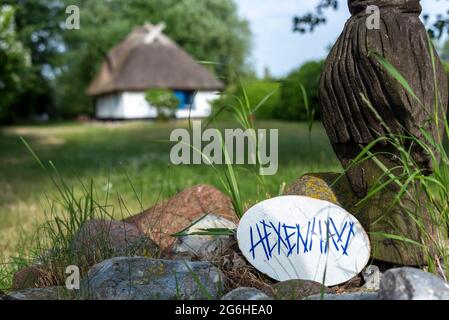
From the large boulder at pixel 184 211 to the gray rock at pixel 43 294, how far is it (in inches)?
39.3

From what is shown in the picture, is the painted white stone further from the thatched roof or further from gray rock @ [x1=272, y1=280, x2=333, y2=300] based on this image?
the thatched roof

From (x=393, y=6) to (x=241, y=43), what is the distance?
32.7m

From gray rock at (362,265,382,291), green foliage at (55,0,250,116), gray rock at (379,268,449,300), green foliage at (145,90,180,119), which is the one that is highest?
green foliage at (55,0,250,116)

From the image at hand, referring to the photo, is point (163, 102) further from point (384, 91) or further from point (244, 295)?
point (244, 295)

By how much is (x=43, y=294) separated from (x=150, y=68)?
27.3m

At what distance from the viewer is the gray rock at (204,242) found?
10.2 feet

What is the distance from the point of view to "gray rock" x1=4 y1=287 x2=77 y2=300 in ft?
8.11

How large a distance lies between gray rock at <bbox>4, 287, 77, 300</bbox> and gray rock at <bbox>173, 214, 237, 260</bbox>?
2.48 ft

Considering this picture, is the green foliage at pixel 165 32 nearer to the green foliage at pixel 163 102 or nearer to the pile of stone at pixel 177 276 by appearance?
the green foliage at pixel 163 102

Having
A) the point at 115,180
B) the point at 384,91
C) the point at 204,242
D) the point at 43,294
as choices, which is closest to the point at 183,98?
the point at 115,180

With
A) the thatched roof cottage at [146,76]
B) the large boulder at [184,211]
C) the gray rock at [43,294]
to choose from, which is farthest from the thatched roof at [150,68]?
the gray rock at [43,294]

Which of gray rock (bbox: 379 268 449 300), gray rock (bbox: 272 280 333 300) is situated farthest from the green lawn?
gray rock (bbox: 379 268 449 300)

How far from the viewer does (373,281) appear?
2771mm
